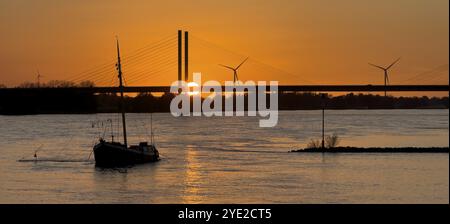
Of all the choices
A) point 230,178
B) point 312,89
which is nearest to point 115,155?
point 230,178

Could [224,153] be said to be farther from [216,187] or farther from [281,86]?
[281,86]

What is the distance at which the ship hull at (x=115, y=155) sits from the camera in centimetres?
4700

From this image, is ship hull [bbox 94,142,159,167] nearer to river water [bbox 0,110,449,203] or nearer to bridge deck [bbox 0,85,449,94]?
river water [bbox 0,110,449,203]

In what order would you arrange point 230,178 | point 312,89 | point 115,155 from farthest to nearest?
point 312,89 < point 115,155 < point 230,178

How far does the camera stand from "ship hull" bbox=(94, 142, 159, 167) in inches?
1850

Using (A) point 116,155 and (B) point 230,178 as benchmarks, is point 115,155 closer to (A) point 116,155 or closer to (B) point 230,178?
(A) point 116,155

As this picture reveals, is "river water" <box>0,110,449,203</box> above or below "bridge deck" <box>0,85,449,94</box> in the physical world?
below

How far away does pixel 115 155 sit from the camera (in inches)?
1873

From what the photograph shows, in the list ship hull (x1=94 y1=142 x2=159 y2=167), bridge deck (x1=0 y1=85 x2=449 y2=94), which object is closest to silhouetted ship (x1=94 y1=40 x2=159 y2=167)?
ship hull (x1=94 y1=142 x2=159 y2=167)

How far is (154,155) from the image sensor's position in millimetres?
51438

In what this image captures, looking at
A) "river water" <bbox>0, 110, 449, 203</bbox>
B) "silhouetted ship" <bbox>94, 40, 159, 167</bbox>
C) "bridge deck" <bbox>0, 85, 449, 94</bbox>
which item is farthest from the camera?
"bridge deck" <bbox>0, 85, 449, 94</bbox>

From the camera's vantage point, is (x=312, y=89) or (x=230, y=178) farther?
(x=312, y=89)
